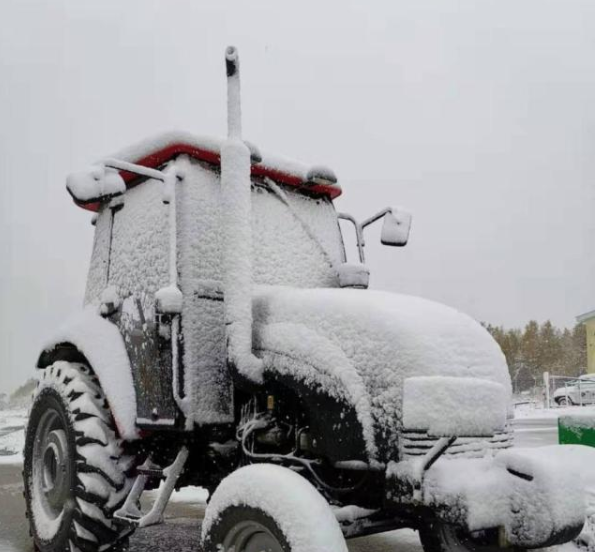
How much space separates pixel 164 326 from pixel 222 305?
0.33 metres

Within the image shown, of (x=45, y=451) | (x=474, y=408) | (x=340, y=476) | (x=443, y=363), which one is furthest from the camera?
(x=45, y=451)

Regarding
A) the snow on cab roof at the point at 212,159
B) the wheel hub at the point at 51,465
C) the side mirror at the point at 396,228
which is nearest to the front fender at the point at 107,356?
the wheel hub at the point at 51,465

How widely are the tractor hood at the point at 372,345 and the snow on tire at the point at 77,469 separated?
112cm

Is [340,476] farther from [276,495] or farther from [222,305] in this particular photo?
[222,305]

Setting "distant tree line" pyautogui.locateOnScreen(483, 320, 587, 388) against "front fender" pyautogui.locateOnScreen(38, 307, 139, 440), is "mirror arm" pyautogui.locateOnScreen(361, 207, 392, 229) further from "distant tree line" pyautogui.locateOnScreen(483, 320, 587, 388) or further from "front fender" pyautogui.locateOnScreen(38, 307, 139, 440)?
"distant tree line" pyautogui.locateOnScreen(483, 320, 587, 388)

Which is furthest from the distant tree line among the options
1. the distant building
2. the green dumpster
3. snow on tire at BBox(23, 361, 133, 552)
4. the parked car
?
snow on tire at BBox(23, 361, 133, 552)

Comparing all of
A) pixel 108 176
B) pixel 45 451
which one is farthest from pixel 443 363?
pixel 45 451

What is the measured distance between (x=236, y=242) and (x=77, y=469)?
159cm

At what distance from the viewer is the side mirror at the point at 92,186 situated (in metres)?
3.59

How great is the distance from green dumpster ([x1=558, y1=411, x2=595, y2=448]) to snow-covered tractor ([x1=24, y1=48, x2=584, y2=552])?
376cm

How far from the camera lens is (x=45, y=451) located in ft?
14.8

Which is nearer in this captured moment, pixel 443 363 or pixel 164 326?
pixel 443 363

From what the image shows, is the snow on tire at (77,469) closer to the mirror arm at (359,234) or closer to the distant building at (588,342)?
the mirror arm at (359,234)

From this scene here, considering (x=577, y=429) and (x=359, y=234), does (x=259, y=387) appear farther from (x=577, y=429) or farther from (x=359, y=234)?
(x=577, y=429)
